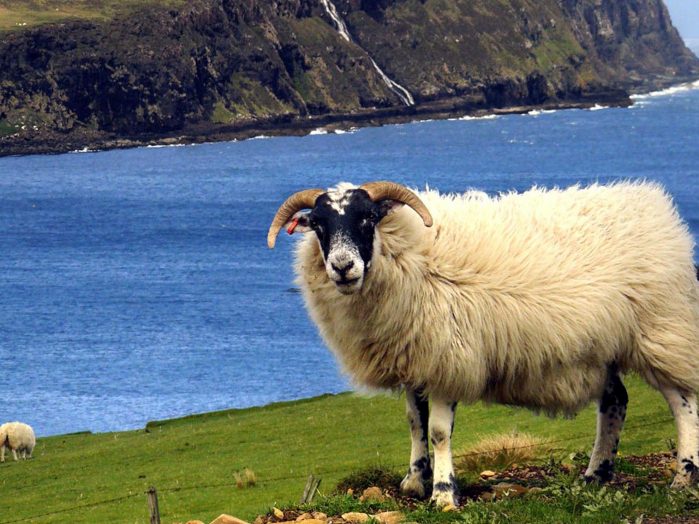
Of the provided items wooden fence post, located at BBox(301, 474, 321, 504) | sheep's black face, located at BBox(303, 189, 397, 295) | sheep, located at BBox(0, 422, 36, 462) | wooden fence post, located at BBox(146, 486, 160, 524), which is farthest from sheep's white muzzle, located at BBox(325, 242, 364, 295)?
sheep, located at BBox(0, 422, 36, 462)

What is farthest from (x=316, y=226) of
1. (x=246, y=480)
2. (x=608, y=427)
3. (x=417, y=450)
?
(x=246, y=480)

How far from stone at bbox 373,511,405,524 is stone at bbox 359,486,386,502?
89cm

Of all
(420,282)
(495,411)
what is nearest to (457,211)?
Answer: (420,282)

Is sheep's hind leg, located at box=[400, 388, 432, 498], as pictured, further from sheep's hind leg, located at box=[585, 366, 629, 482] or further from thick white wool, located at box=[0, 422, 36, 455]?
thick white wool, located at box=[0, 422, 36, 455]

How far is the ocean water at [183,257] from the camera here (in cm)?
5534

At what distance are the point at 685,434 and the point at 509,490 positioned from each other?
175 cm

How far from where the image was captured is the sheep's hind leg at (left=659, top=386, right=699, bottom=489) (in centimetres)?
1162

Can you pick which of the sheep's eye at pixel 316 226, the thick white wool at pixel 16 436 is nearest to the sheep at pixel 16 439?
the thick white wool at pixel 16 436

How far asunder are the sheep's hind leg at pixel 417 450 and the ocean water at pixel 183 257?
36178 mm

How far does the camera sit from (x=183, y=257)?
9744 cm

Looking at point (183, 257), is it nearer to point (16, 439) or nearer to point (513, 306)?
point (16, 439)

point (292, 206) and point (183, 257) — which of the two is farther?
point (183, 257)

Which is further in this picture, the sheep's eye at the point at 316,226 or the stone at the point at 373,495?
the stone at the point at 373,495

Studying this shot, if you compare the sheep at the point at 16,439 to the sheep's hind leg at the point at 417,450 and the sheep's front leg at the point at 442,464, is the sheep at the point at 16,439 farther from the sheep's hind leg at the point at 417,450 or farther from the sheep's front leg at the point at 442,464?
the sheep's front leg at the point at 442,464
